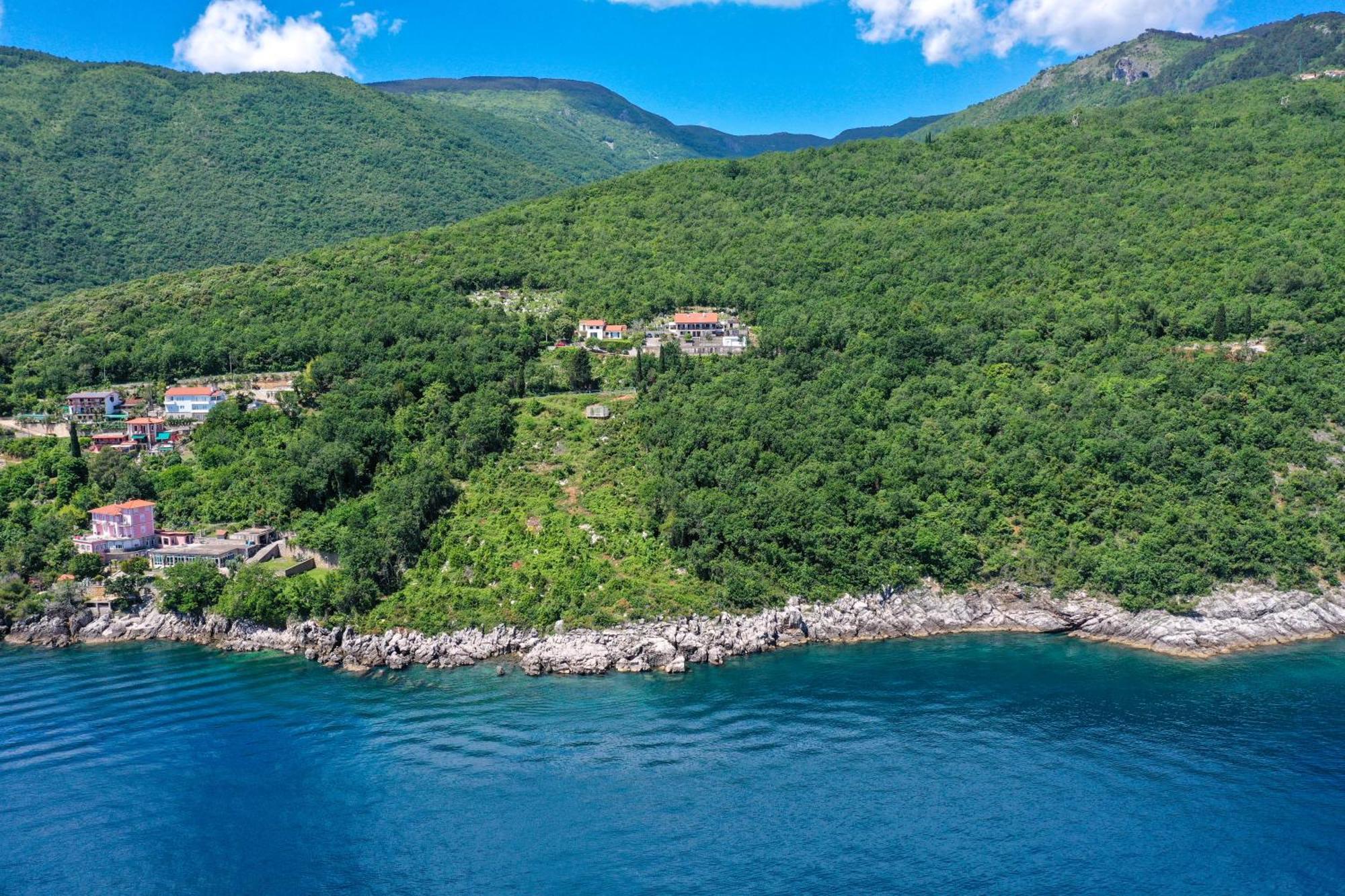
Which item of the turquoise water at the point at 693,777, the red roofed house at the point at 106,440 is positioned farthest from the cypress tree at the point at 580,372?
the red roofed house at the point at 106,440

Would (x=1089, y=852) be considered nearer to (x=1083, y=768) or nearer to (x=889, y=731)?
(x=1083, y=768)

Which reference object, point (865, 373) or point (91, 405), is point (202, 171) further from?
point (865, 373)

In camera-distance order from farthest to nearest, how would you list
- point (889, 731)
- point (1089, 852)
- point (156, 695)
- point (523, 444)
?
point (523, 444) → point (156, 695) → point (889, 731) → point (1089, 852)

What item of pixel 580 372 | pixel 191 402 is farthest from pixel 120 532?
pixel 580 372

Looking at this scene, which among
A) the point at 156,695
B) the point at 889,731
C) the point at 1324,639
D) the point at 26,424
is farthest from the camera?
the point at 26,424

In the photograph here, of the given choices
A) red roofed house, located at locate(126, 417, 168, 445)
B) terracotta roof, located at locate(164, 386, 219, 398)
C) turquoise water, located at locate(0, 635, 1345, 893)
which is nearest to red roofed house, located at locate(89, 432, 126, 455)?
red roofed house, located at locate(126, 417, 168, 445)

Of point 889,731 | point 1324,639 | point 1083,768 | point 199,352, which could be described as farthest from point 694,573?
point 199,352

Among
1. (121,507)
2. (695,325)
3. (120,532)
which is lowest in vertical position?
(120,532)
